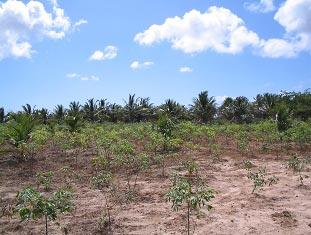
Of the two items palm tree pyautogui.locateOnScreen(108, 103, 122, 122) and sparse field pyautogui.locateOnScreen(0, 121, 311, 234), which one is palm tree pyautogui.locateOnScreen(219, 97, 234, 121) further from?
sparse field pyautogui.locateOnScreen(0, 121, 311, 234)

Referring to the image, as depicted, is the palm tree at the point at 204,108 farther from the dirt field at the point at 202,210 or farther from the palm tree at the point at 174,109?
the dirt field at the point at 202,210

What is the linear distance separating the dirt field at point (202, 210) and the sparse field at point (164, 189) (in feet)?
Answer: 0.05

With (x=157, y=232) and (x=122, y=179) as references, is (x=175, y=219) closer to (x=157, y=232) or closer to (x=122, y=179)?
(x=157, y=232)

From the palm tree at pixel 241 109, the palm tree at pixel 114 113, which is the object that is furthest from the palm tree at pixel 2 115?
the palm tree at pixel 241 109

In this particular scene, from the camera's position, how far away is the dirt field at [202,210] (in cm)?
703

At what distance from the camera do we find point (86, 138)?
17.7 m

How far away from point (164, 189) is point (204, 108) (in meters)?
37.0

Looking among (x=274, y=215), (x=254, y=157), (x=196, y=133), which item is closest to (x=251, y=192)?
(x=274, y=215)

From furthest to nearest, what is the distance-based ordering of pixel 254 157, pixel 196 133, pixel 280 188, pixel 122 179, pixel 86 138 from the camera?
pixel 196 133, pixel 86 138, pixel 254 157, pixel 122 179, pixel 280 188

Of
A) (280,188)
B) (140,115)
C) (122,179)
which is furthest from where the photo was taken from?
(140,115)

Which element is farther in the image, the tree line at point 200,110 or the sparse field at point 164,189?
the tree line at point 200,110

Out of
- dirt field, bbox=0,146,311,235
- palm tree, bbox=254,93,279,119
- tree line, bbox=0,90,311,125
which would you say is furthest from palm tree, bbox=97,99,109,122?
dirt field, bbox=0,146,311,235

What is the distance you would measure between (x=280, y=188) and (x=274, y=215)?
196 centimetres

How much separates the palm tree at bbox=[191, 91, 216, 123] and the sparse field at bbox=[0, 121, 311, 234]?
28605 mm
